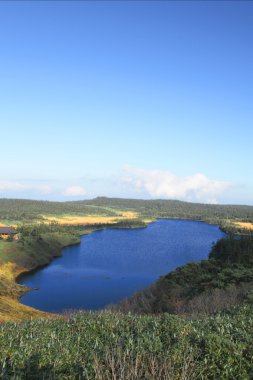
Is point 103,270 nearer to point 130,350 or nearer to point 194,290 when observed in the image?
point 194,290

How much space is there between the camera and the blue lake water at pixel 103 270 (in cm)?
7700

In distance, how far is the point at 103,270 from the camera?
355 ft

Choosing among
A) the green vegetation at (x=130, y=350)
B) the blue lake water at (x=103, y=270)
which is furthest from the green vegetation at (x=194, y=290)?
the green vegetation at (x=130, y=350)

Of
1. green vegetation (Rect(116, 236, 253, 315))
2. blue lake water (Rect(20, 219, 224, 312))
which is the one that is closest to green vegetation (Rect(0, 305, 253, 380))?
green vegetation (Rect(116, 236, 253, 315))

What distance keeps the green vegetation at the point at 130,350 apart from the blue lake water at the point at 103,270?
53251mm

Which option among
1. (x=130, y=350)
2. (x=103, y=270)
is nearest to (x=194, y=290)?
(x=130, y=350)

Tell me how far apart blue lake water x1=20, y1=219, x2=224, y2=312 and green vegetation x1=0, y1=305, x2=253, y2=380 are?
5325 centimetres

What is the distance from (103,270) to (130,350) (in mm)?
96561

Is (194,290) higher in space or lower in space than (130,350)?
lower

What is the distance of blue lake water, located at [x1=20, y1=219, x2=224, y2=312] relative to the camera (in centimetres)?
7700

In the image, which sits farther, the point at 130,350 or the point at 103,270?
the point at 103,270

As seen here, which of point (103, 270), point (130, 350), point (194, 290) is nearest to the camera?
point (130, 350)

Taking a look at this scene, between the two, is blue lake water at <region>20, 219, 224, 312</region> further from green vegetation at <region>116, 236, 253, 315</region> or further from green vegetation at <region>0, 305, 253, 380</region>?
green vegetation at <region>0, 305, 253, 380</region>

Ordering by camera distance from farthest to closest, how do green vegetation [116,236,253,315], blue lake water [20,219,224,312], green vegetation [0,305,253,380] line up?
1. blue lake water [20,219,224,312]
2. green vegetation [116,236,253,315]
3. green vegetation [0,305,253,380]
